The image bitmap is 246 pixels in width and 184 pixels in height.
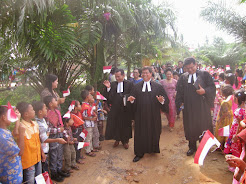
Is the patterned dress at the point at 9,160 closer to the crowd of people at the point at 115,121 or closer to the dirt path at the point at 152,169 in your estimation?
the crowd of people at the point at 115,121

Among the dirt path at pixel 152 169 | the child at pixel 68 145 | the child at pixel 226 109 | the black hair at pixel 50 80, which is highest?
the black hair at pixel 50 80

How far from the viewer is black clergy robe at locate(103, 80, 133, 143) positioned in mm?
5340

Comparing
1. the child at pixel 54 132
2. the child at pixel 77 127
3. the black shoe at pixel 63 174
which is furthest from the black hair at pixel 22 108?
the black shoe at pixel 63 174

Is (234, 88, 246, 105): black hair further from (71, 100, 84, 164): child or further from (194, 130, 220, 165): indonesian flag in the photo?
(71, 100, 84, 164): child

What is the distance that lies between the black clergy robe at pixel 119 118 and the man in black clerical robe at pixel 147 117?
62 centimetres

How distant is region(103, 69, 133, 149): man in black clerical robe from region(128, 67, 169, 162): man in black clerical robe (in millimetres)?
631

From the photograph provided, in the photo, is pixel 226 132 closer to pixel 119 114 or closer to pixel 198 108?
pixel 198 108

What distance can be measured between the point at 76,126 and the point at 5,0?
9.02 ft

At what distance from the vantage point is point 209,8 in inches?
484

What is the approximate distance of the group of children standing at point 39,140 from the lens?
8.53 ft

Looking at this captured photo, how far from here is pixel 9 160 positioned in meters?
2.61

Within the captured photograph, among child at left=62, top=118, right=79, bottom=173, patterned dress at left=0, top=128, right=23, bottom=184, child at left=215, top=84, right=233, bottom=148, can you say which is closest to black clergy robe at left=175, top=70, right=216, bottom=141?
child at left=215, top=84, right=233, bottom=148

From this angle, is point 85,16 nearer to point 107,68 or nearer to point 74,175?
point 107,68

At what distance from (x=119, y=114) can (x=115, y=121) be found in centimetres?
20
